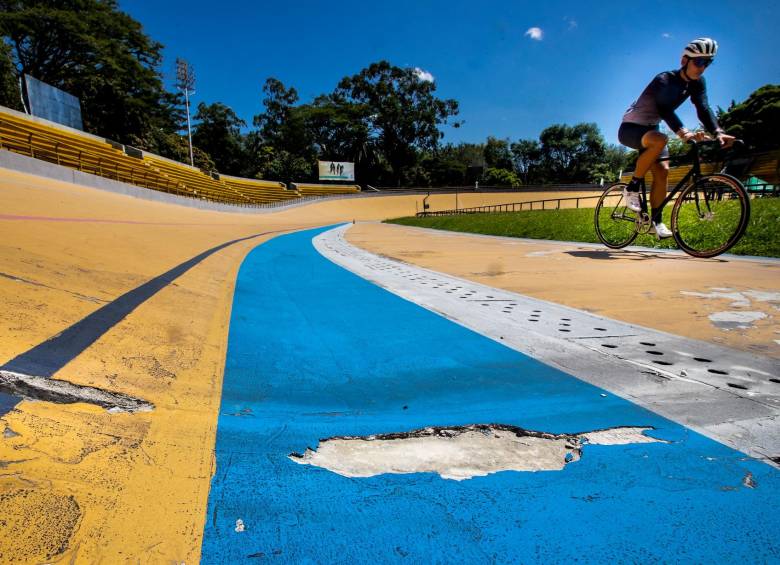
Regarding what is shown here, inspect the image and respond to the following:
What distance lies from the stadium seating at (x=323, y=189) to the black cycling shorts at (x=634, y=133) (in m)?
53.3

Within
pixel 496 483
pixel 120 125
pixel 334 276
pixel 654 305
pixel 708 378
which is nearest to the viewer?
pixel 496 483

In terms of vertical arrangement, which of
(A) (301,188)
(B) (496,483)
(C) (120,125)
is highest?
(C) (120,125)

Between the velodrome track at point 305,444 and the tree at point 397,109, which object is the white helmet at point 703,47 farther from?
the tree at point 397,109

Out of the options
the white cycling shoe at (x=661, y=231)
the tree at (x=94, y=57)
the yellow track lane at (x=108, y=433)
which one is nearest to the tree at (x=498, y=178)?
the tree at (x=94, y=57)

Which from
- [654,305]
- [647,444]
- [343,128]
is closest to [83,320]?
[647,444]

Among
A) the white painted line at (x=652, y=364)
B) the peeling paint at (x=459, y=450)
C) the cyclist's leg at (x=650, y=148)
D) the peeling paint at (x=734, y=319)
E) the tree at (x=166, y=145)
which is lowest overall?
the peeling paint at (x=459, y=450)

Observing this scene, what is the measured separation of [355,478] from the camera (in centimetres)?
95

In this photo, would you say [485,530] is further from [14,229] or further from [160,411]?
[14,229]

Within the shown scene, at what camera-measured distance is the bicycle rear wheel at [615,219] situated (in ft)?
19.5

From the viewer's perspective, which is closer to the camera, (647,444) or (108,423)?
(108,423)

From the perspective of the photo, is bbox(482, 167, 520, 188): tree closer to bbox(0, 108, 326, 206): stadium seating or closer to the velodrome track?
bbox(0, 108, 326, 206): stadium seating

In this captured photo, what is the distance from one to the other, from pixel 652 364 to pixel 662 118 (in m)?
4.15

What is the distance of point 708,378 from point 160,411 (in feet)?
6.11

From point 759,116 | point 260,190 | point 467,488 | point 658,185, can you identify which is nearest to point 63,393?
point 467,488
